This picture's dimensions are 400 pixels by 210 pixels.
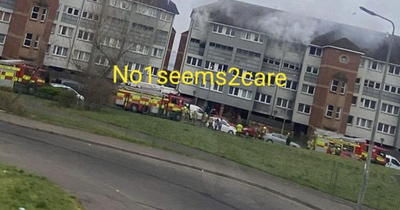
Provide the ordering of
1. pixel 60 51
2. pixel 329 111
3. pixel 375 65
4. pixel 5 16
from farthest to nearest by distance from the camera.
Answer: pixel 60 51 → pixel 375 65 → pixel 5 16 → pixel 329 111

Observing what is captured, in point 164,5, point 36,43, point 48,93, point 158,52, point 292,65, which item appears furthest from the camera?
point 158,52

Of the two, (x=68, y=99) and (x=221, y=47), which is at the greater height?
(x=221, y=47)

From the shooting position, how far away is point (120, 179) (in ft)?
41.2

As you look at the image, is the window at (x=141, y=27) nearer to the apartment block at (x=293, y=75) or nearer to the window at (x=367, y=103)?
the apartment block at (x=293, y=75)

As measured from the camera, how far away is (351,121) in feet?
172

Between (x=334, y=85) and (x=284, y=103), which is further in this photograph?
(x=284, y=103)

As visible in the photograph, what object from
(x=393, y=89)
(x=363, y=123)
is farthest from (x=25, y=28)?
(x=393, y=89)

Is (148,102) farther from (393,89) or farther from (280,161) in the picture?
(393,89)

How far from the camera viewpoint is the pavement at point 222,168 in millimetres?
16500

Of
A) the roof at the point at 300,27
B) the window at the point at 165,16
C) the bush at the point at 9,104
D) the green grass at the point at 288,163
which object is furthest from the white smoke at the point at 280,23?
the bush at the point at 9,104

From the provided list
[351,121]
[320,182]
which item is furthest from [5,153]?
[351,121]

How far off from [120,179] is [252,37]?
4057cm

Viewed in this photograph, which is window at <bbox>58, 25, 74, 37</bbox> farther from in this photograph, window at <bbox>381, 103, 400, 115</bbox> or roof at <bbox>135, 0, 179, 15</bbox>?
window at <bbox>381, 103, 400, 115</bbox>

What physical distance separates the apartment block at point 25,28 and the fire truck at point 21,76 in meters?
9.73
